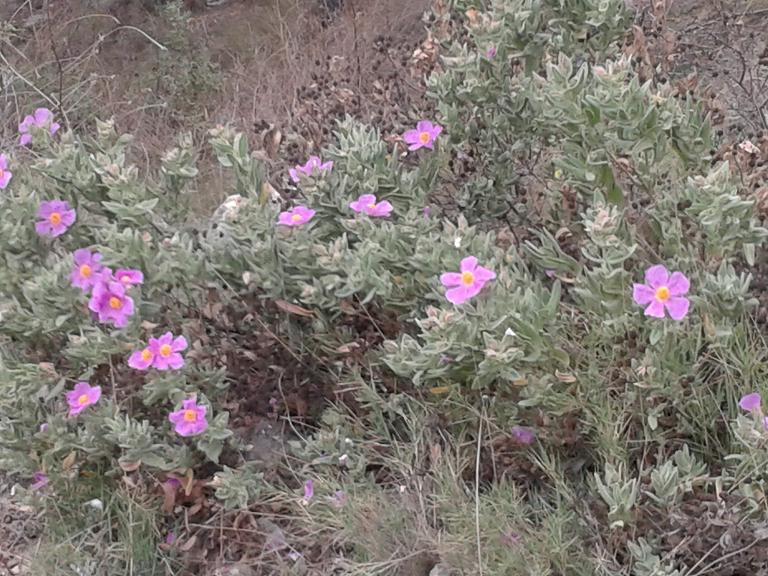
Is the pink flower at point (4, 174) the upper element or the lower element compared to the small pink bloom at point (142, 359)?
upper

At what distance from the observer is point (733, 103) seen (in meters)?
3.65

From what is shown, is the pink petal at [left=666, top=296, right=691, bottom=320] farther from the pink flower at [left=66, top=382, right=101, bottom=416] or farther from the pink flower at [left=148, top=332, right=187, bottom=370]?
the pink flower at [left=66, top=382, right=101, bottom=416]

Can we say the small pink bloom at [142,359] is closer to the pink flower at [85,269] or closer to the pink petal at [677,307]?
the pink flower at [85,269]

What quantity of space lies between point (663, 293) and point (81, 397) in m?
1.40

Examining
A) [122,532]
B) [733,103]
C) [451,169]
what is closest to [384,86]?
[451,169]

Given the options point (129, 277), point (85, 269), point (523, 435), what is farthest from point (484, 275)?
point (85, 269)

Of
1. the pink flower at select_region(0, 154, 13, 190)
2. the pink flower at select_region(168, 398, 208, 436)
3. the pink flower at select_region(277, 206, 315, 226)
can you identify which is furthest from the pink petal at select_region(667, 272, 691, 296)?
the pink flower at select_region(0, 154, 13, 190)

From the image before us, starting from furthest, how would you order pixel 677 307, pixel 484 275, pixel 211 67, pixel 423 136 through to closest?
pixel 211 67, pixel 423 136, pixel 484 275, pixel 677 307

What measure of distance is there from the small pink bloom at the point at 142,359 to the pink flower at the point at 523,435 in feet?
2.86

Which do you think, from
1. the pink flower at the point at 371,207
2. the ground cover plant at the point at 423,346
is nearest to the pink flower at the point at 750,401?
the ground cover plant at the point at 423,346

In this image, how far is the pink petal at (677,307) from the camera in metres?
1.94

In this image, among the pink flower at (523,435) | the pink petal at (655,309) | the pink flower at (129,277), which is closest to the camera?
the pink petal at (655,309)

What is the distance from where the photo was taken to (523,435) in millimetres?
2252

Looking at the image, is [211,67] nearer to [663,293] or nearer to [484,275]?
[484,275]
